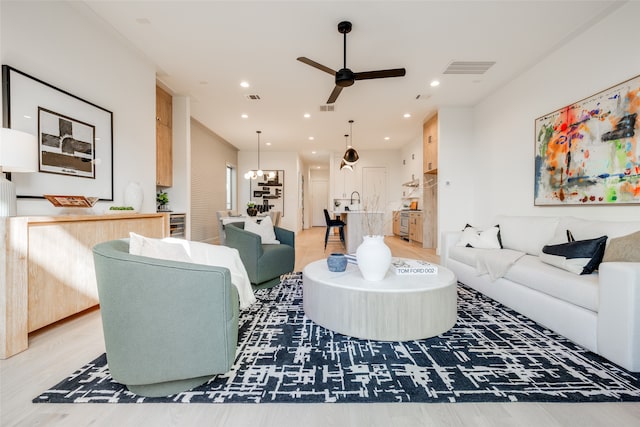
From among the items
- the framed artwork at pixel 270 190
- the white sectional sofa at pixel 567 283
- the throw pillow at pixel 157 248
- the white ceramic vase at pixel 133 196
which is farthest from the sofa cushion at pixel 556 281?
the framed artwork at pixel 270 190

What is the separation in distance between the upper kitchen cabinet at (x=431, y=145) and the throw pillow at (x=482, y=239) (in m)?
2.62

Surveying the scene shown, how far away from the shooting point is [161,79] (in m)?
4.33

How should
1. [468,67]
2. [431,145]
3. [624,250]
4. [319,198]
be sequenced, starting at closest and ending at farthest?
[624,250] < [468,67] < [431,145] < [319,198]

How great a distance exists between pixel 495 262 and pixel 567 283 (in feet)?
2.50

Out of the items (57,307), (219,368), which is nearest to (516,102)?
(219,368)

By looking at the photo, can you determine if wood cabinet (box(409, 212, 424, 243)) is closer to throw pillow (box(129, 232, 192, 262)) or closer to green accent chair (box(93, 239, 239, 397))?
throw pillow (box(129, 232, 192, 262))

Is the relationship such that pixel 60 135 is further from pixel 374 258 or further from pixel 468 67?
pixel 468 67

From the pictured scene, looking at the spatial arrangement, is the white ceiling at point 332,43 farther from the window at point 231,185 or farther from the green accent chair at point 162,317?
the window at point 231,185

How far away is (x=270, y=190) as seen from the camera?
9.40m

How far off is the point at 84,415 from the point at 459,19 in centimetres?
420

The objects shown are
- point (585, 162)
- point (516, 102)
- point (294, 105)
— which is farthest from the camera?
point (294, 105)

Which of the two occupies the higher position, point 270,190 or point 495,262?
point 270,190

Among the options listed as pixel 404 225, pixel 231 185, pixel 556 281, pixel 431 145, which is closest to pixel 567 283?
pixel 556 281

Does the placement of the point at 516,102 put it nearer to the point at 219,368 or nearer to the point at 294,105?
the point at 294,105
